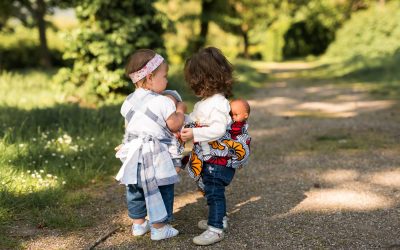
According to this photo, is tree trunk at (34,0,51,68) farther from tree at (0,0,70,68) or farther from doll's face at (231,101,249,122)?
doll's face at (231,101,249,122)

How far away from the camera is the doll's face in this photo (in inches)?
138

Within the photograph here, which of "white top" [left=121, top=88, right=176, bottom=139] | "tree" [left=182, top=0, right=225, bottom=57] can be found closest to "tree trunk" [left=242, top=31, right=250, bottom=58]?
"tree" [left=182, top=0, right=225, bottom=57]

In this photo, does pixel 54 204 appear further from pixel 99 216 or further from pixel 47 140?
pixel 47 140

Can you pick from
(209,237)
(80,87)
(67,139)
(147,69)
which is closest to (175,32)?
(80,87)

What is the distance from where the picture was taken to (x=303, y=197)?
14.9 ft

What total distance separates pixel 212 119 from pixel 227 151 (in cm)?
27

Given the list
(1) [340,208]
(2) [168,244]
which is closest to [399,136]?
(1) [340,208]

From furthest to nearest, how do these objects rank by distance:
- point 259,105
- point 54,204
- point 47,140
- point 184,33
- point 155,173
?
1. point 184,33
2. point 259,105
3. point 47,140
4. point 54,204
5. point 155,173

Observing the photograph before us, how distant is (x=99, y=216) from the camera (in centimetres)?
413

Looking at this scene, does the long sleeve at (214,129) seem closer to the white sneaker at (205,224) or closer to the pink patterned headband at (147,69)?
the pink patterned headband at (147,69)

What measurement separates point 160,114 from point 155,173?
44 centimetres

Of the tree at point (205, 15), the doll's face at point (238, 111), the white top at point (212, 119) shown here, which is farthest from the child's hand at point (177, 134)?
the tree at point (205, 15)

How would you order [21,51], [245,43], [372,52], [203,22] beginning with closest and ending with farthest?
[203,22] → [372,52] → [21,51] → [245,43]

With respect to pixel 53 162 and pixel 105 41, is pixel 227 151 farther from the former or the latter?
pixel 105 41
